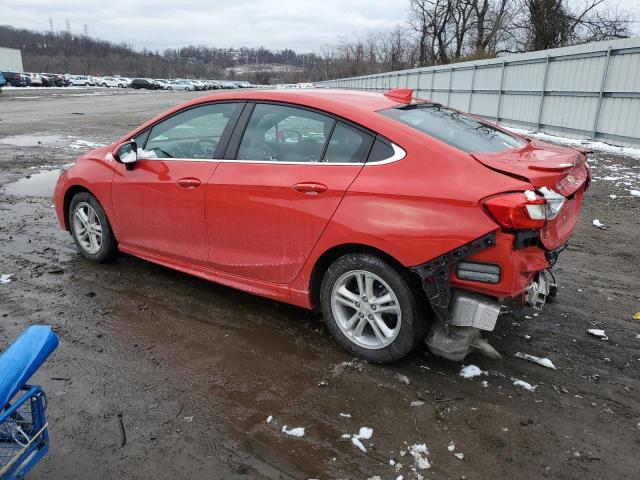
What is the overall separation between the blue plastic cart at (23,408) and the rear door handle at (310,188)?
1.79 m

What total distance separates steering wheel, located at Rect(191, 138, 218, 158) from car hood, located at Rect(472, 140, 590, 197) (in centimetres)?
201

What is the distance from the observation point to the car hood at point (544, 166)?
2.87 meters

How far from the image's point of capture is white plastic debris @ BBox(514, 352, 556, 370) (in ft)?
10.8

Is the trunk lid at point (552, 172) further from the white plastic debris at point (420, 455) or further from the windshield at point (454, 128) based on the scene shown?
the white plastic debris at point (420, 455)

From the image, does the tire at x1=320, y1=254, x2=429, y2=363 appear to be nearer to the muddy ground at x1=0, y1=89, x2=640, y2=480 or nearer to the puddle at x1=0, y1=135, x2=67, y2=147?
the muddy ground at x1=0, y1=89, x2=640, y2=480

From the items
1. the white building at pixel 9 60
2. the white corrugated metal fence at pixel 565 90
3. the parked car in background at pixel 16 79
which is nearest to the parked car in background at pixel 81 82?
the white building at pixel 9 60

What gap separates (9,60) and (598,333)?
346ft

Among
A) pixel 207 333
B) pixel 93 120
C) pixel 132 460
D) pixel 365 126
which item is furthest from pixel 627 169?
pixel 93 120

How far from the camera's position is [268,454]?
8.29 feet

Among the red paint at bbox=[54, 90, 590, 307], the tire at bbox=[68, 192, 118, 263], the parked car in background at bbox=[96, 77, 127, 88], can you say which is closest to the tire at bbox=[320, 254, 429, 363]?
the red paint at bbox=[54, 90, 590, 307]

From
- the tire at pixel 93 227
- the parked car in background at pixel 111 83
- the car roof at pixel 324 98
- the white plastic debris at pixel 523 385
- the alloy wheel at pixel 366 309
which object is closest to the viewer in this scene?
the white plastic debris at pixel 523 385

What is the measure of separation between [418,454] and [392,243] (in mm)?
1146

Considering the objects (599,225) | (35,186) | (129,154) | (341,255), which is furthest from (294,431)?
(35,186)

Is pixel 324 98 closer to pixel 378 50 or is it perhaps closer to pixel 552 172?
pixel 552 172
